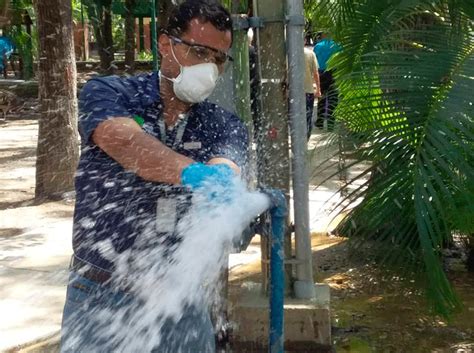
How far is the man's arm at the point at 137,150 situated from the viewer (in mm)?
2195

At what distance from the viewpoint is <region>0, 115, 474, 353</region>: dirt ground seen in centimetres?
419

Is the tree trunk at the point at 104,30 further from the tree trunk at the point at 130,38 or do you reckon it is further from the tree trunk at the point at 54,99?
the tree trunk at the point at 54,99

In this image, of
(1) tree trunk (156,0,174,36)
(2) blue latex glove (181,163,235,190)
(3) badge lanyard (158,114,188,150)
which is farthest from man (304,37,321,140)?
(2) blue latex glove (181,163,235,190)

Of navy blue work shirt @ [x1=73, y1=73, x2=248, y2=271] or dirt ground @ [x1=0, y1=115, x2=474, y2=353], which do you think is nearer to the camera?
navy blue work shirt @ [x1=73, y1=73, x2=248, y2=271]

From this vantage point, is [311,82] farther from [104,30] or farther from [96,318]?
[104,30]

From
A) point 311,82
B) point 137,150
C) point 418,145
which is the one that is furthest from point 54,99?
point 137,150

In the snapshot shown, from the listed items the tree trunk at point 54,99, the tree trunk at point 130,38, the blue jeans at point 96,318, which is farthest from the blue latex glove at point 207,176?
the tree trunk at point 130,38

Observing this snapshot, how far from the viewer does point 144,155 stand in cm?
224

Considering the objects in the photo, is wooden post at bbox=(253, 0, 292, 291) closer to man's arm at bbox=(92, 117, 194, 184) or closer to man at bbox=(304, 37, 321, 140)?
man's arm at bbox=(92, 117, 194, 184)

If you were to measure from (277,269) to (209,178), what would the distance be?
1.40ft

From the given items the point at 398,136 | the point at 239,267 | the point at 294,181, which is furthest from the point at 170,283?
the point at 239,267

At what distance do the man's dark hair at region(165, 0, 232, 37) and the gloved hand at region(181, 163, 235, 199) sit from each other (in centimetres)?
62

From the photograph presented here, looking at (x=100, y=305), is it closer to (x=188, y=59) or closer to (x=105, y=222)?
(x=105, y=222)

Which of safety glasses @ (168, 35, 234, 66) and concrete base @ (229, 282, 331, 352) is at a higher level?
safety glasses @ (168, 35, 234, 66)
